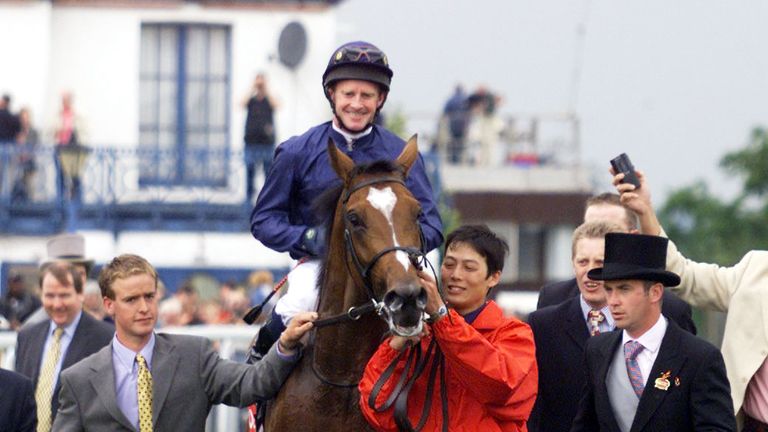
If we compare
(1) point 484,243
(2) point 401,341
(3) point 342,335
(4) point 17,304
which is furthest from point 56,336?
(4) point 17,304

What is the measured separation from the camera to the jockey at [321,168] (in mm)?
7953

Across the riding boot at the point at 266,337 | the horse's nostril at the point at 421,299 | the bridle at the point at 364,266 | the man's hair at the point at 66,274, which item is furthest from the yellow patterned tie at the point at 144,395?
the man's hair at the point at 66,274

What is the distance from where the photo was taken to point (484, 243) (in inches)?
291

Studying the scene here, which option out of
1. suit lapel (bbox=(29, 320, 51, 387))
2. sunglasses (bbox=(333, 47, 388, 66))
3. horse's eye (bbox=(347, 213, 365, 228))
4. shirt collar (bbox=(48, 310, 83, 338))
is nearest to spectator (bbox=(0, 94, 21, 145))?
suit lapel (bbox=(29, 320, 51, 387))

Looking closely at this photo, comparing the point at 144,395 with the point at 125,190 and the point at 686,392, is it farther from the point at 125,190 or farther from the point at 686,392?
the point at 125,190

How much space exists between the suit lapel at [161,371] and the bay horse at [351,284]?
50 cm

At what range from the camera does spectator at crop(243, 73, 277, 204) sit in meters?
24.7

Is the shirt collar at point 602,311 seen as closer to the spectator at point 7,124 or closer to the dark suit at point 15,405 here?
the dark suit at point 15,405

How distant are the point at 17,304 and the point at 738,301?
10.6 metres

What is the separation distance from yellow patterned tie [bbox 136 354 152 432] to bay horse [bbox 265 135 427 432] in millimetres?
549

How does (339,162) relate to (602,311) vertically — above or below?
above

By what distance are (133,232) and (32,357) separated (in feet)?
51.2

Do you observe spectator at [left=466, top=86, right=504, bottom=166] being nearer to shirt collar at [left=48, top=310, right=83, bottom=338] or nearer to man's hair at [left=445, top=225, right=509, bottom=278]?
shirt collar at [left=48, top=310, right=83, bottom=338]

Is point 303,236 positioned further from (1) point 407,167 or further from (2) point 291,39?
(2) point 291,39
